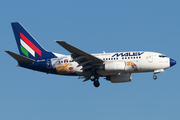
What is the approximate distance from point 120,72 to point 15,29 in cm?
1824

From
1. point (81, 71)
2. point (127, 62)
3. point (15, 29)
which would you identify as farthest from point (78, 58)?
point (15, 29)

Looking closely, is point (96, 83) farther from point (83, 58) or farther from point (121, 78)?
point (83, 58)

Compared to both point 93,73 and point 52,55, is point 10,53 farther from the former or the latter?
point 93,73

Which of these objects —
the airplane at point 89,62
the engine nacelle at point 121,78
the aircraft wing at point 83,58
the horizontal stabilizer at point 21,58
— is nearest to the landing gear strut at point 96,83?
the airplane at point 89,62

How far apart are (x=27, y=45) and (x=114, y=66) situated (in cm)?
1456

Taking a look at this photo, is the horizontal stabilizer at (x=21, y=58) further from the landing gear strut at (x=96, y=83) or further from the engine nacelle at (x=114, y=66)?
the engine nacelle at (x=114, y=66)

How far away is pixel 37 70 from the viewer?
48.8 metres

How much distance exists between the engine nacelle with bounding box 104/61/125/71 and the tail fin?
28.5 feet

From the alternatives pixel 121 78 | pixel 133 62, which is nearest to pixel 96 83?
pixel 121 78

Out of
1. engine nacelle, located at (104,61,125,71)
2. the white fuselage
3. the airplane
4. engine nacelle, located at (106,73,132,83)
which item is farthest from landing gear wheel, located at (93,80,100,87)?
engine nacelle, located at (104,61,125,71)

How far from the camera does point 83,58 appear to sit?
45.2 metres

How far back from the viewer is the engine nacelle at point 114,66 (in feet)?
149

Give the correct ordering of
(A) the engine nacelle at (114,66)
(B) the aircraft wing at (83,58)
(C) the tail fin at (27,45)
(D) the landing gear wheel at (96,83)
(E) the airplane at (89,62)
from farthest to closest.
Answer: (C) the tail fin at (27,45) → (D) the landing gear wheel at (96,83) → (E) the airplane at (89,62) → (A) the engine nacelle at (114,66) → (B) the aircraft wing at (83,58)

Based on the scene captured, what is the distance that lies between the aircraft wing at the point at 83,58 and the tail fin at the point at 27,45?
5.76 meters
